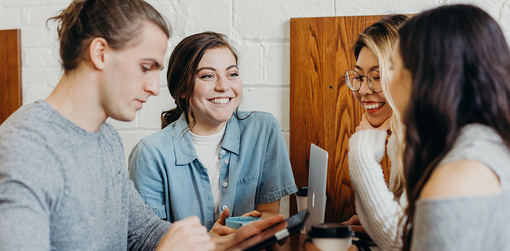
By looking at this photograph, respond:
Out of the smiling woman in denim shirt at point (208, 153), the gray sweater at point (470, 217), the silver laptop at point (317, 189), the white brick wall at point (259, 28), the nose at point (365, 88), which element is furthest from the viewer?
the white brick wall at point (259, 28)

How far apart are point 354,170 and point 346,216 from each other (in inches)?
25.6

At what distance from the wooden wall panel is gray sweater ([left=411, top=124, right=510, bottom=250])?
3.48 feet

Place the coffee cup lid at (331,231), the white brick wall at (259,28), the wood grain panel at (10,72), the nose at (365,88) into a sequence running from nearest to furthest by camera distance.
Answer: the coffee cup lid at (331,231), the nose at (365,88), the white brick wall at (259,28), the wood grain panel at (10,72)

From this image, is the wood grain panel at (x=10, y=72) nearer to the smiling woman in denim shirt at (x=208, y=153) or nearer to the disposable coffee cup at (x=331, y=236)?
→ the smiling woman in denim shirt at (x=208, y=153)

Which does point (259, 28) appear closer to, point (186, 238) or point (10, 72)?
point (186, 238)

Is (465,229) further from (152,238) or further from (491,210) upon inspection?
(152,238)

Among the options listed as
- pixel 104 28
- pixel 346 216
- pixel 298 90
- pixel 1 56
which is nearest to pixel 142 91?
pixel 104 28

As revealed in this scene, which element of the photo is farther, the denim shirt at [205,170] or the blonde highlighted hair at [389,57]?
the denim shirt at [205,170]

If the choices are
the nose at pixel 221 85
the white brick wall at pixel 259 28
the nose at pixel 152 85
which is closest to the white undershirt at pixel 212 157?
the nose at pixel 221 85

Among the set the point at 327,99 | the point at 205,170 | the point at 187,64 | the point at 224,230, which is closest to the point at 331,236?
the point at 224,230

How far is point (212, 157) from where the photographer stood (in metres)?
1.48

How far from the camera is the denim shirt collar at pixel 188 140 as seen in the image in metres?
1.41

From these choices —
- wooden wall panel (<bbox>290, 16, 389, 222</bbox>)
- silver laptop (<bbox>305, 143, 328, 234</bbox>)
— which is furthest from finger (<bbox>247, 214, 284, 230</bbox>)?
wooden wall panel (<bbox>290, 16, 389, 222</bbox>)

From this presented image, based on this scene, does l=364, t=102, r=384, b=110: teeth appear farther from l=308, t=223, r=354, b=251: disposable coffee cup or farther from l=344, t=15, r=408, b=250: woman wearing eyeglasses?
l=308, t=223, r=354, b=251: disposable coffee cup
